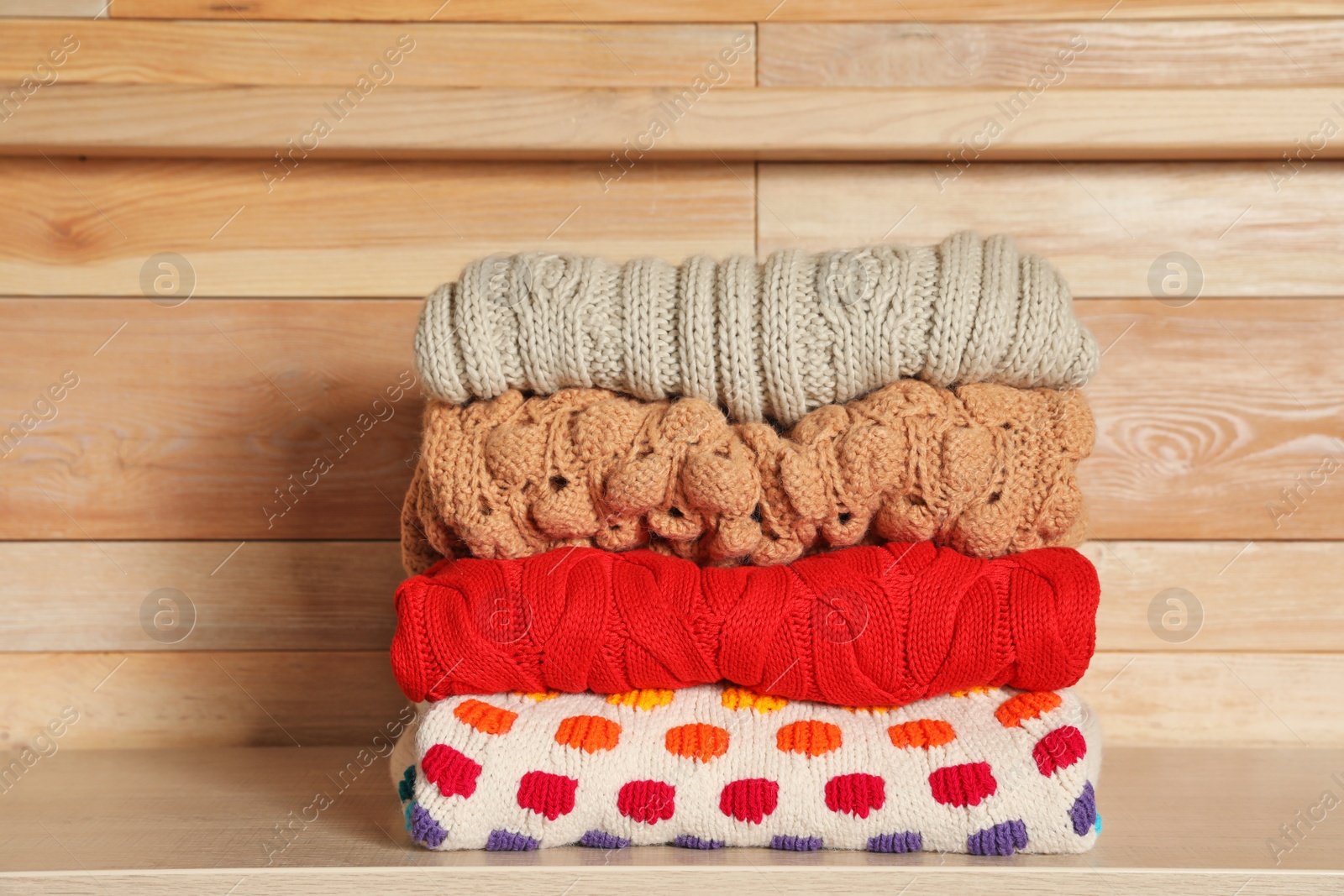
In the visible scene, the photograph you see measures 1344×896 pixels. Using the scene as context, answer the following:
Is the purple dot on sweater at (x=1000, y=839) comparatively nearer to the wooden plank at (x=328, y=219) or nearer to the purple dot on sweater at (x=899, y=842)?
the purple dot on sweater at (x=899, y=842)

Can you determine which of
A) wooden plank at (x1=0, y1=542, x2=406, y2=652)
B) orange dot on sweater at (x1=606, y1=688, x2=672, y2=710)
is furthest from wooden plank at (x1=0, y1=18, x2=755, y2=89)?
orange dot on sweater at (x1=606, y1=688, x2=672, y2=710)

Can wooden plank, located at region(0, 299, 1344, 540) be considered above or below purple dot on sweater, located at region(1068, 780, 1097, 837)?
above

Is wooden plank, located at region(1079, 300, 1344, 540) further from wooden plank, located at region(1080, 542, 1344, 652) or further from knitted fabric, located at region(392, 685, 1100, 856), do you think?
knitted fabric, located at region(392, 685, 1100, 856)

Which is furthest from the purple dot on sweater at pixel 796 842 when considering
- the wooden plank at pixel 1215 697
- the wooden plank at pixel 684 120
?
the wooden plank at pixel 684 120

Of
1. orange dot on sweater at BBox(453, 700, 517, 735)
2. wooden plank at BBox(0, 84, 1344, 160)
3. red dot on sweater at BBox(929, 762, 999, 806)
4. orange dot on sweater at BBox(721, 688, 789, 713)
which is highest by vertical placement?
wooden plank at BBox(0, 84, 1344, 160)

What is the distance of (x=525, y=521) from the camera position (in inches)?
25.1

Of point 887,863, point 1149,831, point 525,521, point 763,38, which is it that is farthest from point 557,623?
point 763,38

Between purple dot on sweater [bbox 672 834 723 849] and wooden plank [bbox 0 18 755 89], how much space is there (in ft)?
1.93

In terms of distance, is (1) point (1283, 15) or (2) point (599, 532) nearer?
(2) point (599, 532)

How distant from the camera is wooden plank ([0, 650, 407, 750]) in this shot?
0.90 meters

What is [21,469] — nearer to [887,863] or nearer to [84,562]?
[84,562]

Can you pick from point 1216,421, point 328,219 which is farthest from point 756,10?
point 1216,421

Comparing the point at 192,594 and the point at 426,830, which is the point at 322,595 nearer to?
the point at 192,594

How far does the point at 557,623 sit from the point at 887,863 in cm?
23
